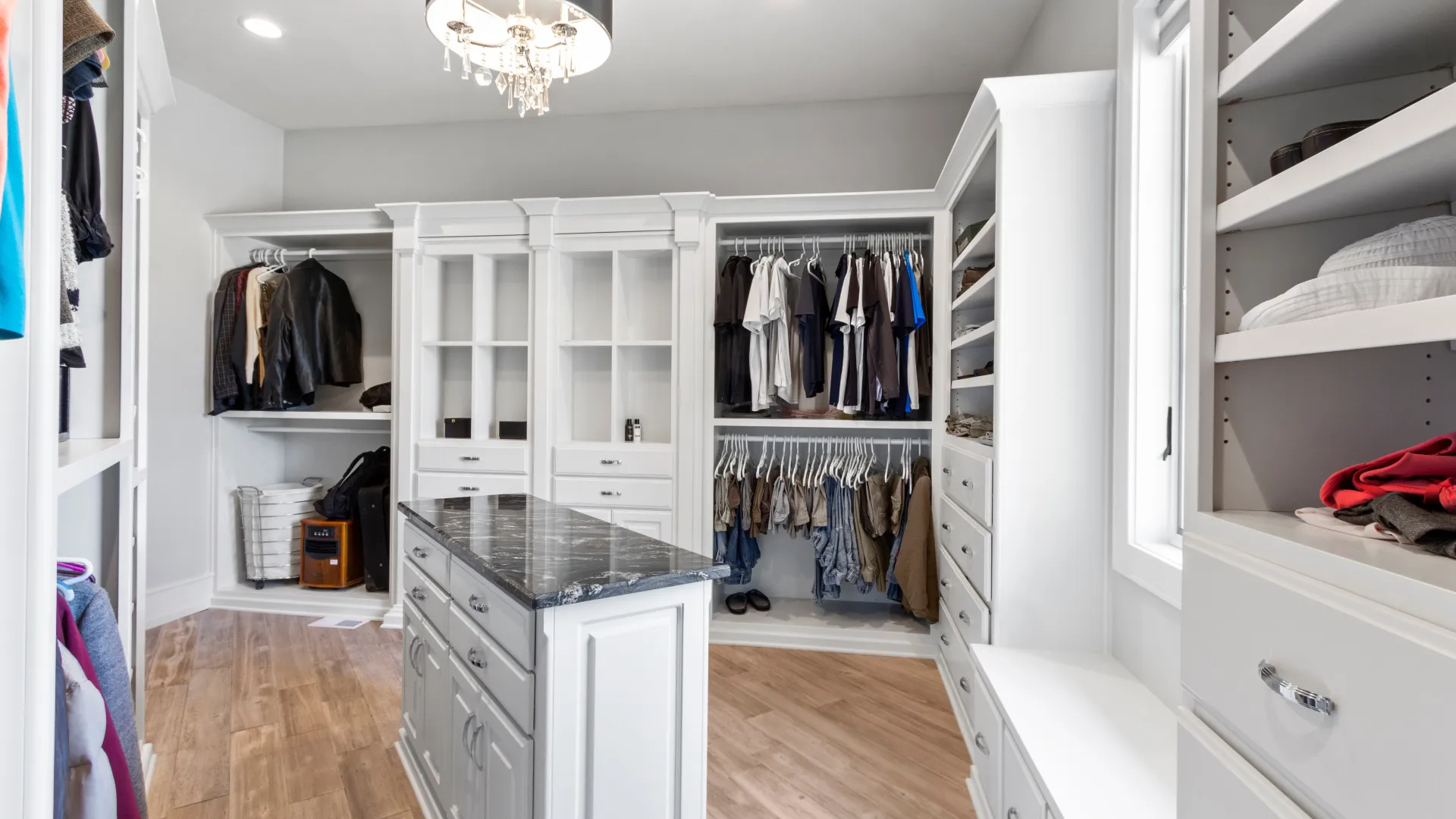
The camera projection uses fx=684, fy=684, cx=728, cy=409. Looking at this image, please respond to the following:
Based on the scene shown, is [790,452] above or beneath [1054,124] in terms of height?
beneath

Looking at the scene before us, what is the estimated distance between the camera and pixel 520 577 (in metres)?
1.37

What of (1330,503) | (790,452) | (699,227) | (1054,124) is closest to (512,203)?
(699,227)

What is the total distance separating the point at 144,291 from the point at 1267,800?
9.21ft

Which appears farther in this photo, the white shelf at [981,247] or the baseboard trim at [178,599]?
the baseboard trim at [178,599]

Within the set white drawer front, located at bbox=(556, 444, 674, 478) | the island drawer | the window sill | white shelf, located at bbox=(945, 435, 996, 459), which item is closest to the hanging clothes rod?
white shelf, located at bbox=(945, 435, 996, 459)

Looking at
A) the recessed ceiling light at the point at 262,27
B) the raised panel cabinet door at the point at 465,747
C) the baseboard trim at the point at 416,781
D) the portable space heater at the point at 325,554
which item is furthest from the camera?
the portable space heater at the point at 325,554

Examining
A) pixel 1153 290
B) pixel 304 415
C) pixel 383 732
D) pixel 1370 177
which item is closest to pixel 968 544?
pixel 1153 290

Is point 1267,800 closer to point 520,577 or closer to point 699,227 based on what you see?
point 520,577

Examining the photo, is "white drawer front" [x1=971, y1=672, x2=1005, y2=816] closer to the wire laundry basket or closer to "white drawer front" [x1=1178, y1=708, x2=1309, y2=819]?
"white drawer front" [x1=1178, y1=708, x2=1309, y2=819]

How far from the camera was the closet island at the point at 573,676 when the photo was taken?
1.33 m

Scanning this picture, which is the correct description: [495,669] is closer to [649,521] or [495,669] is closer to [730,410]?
[649,521]

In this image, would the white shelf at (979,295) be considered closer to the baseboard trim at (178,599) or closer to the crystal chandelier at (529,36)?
the crystal chandelier at (529,36)

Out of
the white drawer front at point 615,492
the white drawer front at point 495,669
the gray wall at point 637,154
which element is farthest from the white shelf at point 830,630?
the gray wall at point 637,154

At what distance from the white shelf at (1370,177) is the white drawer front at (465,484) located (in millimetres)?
3108
